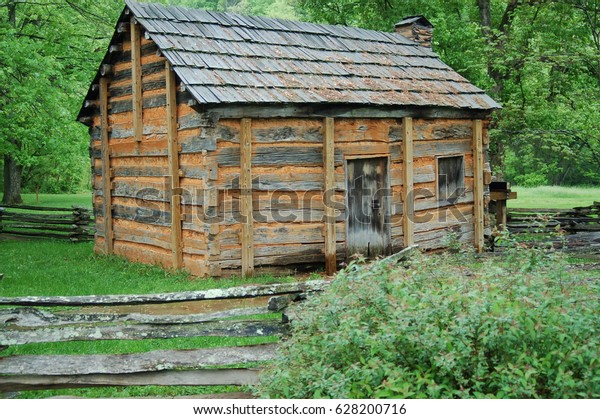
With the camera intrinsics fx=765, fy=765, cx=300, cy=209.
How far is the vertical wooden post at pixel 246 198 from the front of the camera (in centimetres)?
1262

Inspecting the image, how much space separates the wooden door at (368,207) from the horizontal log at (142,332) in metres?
7.24

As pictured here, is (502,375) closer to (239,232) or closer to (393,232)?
(239,232)

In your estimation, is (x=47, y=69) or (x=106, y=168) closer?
(x=106, y=168)

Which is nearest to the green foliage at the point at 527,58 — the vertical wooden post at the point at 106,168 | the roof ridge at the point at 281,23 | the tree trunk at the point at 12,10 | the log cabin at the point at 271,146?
the roof ridge at the point at 281,23

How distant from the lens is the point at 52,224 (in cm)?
2227

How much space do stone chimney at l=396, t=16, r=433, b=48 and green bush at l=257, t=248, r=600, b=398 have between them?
525 inches

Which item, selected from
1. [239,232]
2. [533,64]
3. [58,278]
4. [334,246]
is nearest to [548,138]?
[533,64]

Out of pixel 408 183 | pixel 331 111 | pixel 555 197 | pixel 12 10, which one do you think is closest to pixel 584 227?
pixel 408 183

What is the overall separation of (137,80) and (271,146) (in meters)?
3.21

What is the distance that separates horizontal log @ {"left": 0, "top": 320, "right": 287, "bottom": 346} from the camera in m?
6.64

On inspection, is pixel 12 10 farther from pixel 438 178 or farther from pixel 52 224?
pixel 438 178

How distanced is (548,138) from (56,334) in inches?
706

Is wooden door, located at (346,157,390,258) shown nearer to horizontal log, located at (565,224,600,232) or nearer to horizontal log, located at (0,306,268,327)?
horizontal log, located at (0,306,268,327)

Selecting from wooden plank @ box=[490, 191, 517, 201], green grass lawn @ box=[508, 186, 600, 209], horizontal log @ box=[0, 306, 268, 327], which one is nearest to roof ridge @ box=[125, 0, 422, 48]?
wooden plank @ box=[490, 191, 517, 201]
